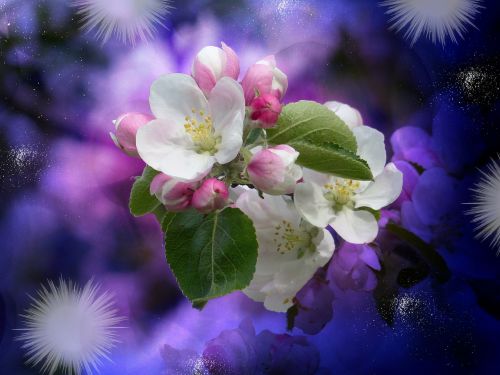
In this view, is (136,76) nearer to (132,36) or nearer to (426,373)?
(132,36)

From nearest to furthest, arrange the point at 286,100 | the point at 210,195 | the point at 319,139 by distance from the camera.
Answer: the point at 210,195
the point at 319,139
the point at 286,100

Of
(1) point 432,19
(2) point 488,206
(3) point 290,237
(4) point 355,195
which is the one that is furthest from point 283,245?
(1) point 432,19

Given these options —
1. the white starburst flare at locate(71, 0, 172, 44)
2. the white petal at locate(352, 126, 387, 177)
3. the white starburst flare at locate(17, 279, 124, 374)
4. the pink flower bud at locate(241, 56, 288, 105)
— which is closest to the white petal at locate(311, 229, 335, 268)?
the white petal at locate(352, 126, 387, 177)

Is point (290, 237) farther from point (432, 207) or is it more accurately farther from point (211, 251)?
point (432, 207)

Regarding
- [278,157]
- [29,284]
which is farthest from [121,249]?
[278,157]

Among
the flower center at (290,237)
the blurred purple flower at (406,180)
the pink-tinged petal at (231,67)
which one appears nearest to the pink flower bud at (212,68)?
the pink-tinged petal at (231,67)

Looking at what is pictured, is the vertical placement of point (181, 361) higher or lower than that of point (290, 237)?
lower

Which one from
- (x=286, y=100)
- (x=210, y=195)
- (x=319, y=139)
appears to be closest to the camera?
(x=210, y=195)
